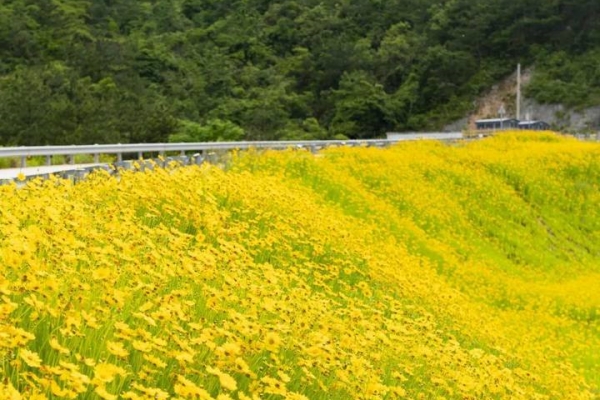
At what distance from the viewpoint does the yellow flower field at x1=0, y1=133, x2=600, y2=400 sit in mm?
4426

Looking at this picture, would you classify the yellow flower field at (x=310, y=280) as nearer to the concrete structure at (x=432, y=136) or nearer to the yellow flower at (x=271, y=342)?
the yellow flower at (x=271, y=342)

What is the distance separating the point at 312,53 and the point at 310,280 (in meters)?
71.8

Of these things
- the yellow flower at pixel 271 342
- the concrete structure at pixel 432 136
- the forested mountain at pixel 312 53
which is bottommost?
the concrete structure at pixel 432 136

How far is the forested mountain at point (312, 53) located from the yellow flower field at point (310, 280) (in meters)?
34.8

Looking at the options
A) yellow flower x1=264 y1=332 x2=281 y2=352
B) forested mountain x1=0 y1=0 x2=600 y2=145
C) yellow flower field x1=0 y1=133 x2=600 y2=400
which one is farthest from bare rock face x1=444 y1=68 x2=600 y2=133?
yellow flower x1=264 y1=332 x2=281 y2=352

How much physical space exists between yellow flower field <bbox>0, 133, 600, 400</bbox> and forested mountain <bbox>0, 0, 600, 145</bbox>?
1371 inches

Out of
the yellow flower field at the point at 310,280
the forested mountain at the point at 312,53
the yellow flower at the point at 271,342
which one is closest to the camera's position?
the yellow flower field at the point at 310,280

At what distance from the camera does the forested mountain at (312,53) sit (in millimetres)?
62531

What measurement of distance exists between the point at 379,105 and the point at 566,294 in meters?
52.0

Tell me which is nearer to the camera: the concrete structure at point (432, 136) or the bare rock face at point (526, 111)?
the concrete structure at point (432, 136)

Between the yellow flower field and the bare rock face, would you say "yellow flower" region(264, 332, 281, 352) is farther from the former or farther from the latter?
the bare rock face

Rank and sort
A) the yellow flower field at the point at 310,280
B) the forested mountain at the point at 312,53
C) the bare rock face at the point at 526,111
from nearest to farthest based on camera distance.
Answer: the yellow flower field at the point at 310,280 → the forested mountain at the point at 312,53 → the bare rock face at the point at 526,111

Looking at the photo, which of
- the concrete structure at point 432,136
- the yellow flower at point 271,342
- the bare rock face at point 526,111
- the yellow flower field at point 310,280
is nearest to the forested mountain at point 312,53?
the bare rock face at point 526,111

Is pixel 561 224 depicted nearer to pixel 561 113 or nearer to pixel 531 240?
pixel 531 240
